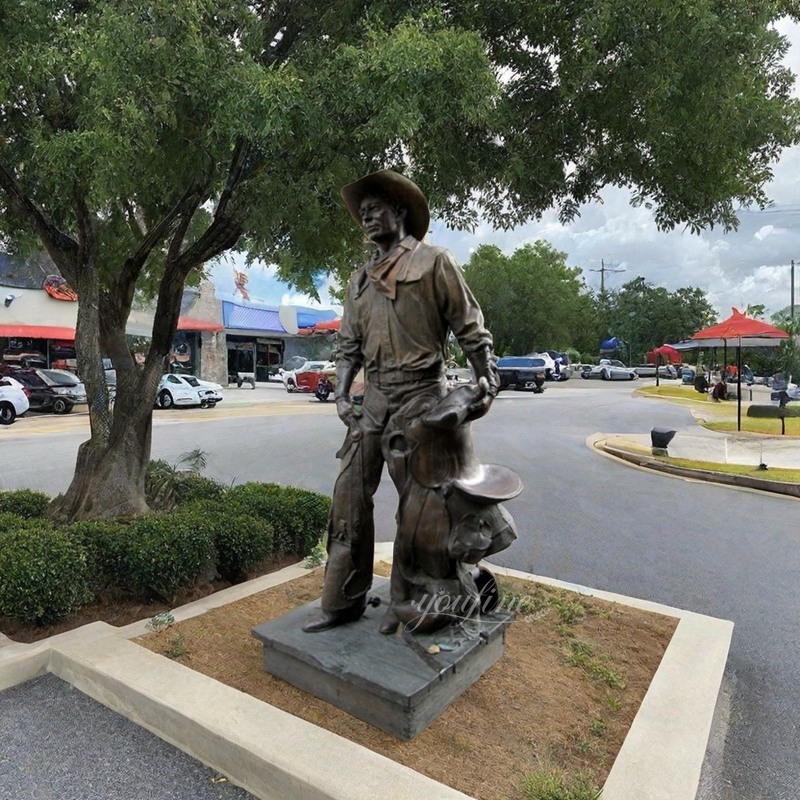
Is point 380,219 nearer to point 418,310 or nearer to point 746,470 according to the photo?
point 418,310

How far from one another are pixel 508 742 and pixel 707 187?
524 centimetres

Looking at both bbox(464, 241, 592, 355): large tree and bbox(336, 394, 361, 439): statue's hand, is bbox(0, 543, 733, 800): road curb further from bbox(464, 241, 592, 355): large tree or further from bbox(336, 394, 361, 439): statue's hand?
bbox(464, 241, 592, 355): large tree

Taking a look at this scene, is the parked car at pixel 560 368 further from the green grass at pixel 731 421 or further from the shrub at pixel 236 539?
the shrub at pixel 236 539

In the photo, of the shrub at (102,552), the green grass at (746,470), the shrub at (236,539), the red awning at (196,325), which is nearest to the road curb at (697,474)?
the green grass at (746,470)

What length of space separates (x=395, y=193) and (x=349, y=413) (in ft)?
3.78

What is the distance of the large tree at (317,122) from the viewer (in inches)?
163

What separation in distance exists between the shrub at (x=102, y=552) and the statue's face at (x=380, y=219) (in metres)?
2.68

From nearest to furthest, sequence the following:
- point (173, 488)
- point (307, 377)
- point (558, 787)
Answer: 1. point (558, 787)
2. point (173, 488)
3. point (307, 377)

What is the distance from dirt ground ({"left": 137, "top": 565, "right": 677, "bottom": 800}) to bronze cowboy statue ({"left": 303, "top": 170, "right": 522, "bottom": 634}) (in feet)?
1.43

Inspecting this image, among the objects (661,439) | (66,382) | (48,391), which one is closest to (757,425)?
(661,439)

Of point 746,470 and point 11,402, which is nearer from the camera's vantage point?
point 746,470

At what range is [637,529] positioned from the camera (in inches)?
268

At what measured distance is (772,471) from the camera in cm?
959

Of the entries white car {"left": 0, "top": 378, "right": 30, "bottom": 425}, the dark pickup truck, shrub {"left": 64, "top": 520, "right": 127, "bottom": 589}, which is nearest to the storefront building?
white car {"left": 0, "top": 378, "right": 30, "bottom": 425}
